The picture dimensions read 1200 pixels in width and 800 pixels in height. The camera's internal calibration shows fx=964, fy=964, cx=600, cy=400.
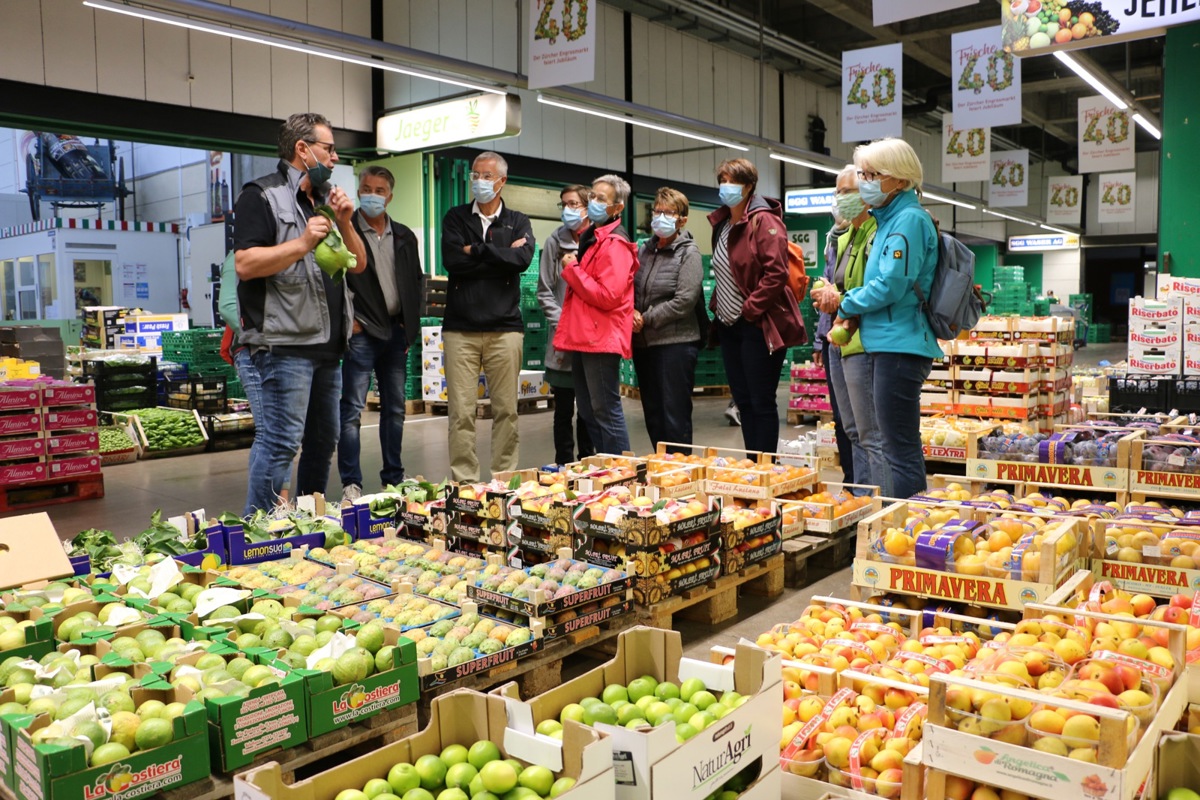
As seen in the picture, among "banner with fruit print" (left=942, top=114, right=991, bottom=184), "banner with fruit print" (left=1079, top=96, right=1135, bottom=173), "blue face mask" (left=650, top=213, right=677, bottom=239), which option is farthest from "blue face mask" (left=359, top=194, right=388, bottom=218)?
"banner with fruit print" (left=1079, top=96, right=1135, bottom=173)

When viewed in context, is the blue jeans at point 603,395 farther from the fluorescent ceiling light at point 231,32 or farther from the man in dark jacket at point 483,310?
the fluorescent ceiling light at point 231,32

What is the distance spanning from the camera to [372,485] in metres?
7.08

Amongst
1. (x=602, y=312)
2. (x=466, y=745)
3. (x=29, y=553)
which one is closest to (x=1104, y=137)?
(x=602, y=312)

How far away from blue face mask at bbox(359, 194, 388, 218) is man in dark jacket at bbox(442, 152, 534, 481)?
0.40 metres

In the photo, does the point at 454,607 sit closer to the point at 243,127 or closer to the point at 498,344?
the point at 498,344

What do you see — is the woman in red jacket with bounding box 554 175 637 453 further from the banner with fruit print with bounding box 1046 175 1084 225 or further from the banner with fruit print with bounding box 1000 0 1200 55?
the banner with fruit print with bounding box 1046 175 1084 225

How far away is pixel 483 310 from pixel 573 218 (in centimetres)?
98

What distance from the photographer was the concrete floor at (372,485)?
13.1 feet

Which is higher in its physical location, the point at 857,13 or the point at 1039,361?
the point at 857,13

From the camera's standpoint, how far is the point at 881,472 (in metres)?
4.72

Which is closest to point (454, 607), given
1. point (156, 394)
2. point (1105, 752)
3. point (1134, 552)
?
point (1105, 752)

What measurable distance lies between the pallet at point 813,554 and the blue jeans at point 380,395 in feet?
8.38

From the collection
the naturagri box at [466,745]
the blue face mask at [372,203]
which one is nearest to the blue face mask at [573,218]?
the blue face mask at [372,203]

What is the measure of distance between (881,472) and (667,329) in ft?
5.87
